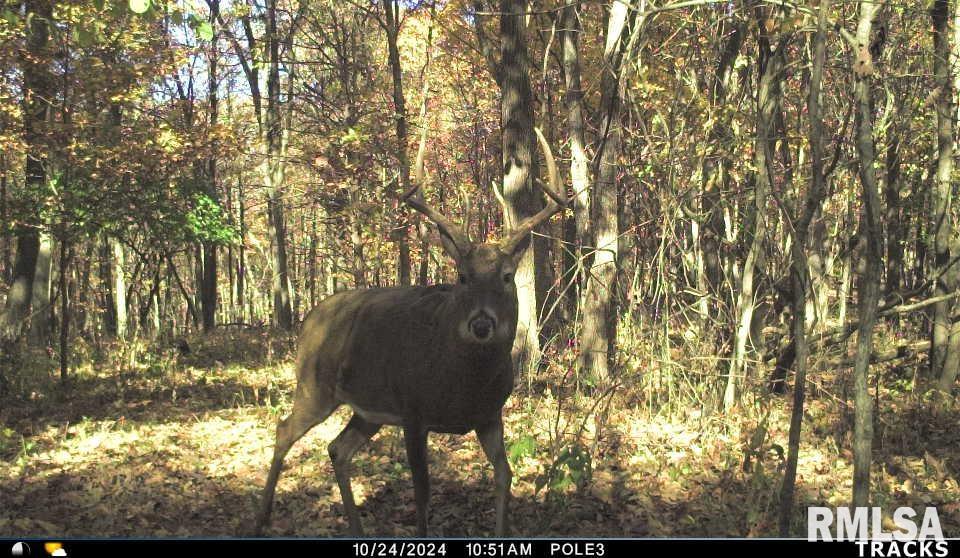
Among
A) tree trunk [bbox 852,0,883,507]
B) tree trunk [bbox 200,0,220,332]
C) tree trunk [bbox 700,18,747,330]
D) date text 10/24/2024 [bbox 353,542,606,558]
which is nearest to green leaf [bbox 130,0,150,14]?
date text 10/24/2024 [bbox 353,542,606,558]

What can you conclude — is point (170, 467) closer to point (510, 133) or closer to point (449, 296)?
point (449, 296)

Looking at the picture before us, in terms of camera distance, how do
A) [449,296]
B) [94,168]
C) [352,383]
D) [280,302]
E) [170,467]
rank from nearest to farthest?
[449,296] < [352,383] < [170,467] < [94,168] < [280,302]

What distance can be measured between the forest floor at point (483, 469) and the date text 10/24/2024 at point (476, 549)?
0.92m

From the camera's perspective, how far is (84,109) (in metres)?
12.0

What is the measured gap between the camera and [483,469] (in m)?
7.73

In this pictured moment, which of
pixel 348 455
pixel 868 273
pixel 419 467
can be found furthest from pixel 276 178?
pixel 868 273

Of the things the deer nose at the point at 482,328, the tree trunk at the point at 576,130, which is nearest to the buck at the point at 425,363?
the deer nose at the point at 482,328

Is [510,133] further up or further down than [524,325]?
further up

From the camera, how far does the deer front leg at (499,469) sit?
5609mm

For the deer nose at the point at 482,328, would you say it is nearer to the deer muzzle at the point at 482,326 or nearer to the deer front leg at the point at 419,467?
the deer muzzle at the point at 482,326

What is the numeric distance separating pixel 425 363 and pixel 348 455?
139 centimetres

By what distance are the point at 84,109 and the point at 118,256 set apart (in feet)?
49.1

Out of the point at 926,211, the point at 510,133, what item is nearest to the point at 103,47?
the point at 510,133

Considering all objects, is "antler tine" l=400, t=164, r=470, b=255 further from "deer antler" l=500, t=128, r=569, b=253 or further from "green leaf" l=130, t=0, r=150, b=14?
"green leaf" l=130, t=0, r=150, b=14
